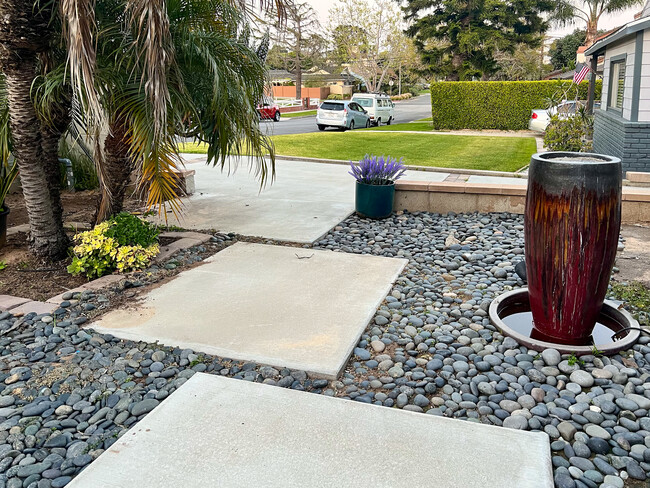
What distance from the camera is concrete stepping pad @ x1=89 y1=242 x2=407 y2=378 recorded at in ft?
11.7

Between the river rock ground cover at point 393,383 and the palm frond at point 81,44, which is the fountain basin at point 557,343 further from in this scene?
the palm frond at point 81,44

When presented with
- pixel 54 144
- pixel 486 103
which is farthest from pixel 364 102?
pixel 54 144

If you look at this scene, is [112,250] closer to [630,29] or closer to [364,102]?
[630,29]

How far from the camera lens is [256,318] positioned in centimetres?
405

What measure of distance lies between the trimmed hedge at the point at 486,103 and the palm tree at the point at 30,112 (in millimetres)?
20147

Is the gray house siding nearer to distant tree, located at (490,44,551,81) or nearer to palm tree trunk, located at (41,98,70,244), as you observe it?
palm tree trunk, located at (41,98,70,244)

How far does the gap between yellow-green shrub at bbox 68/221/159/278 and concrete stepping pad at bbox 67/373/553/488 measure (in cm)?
224

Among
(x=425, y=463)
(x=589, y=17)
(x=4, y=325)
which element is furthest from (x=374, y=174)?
(x=589, y=17)

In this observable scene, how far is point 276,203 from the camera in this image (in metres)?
8.09

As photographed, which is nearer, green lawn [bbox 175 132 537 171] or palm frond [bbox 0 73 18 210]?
palm frond [bbox 0 73 18 210]

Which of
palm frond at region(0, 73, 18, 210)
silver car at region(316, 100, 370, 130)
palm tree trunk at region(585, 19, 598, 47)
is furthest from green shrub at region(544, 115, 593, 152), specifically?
palm tree trunk at region(585, 19, 598, 47)

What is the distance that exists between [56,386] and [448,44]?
1161 inches

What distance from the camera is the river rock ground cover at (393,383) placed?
103 inches

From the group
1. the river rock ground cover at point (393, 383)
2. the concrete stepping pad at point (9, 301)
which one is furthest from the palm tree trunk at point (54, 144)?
the river rock ground cover at point (393, 383)
